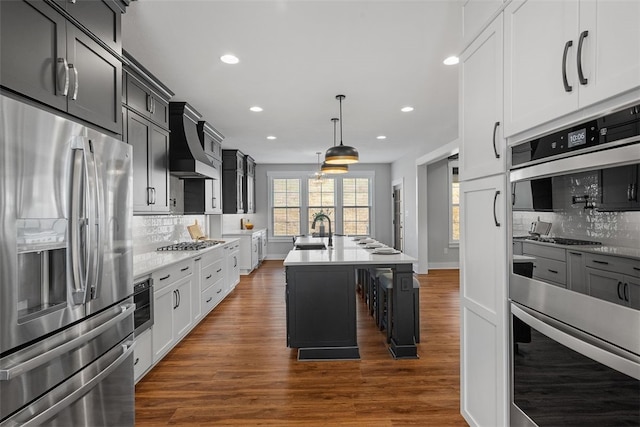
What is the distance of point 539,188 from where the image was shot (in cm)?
139

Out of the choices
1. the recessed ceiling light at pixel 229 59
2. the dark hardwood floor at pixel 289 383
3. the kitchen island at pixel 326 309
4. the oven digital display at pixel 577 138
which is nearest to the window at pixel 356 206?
the dark hardwood floor at pixel 289 383

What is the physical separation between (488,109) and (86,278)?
2.09 metres

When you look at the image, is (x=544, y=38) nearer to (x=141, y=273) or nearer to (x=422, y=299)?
(x=141, y=273)

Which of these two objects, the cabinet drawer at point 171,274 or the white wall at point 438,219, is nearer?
the cabinet drawer at point 171,274

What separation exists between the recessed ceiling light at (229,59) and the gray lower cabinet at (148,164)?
0.95m

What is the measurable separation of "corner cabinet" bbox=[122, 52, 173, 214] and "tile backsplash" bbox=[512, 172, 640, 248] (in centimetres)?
309

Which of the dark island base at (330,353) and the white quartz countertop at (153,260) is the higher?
the white quartz countertop at (153,260)

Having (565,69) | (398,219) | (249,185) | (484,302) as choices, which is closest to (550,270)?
(484,302)

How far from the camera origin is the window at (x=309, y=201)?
31.2ft

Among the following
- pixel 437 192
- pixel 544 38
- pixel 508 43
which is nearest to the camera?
pixel 544 38

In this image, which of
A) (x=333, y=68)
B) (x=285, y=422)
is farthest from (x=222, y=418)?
(x=333, y=68)

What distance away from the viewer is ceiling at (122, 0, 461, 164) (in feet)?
7.64

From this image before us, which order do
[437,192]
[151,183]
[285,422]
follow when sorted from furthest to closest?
[437,192]
[151,183]
[285,422]

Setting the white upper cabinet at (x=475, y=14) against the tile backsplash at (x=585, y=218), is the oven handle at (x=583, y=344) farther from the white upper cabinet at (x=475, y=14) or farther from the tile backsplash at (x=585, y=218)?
the white upper cabinet at (x=475, y=14)
